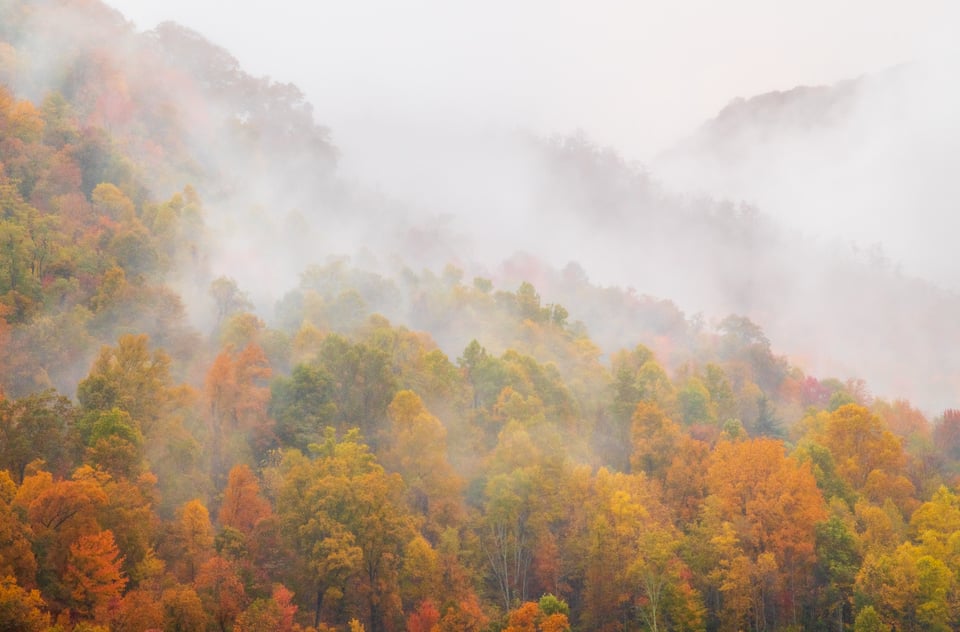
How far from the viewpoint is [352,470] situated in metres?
64.6

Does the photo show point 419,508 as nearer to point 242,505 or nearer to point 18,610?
point 242,505

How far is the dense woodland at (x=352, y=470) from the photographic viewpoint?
5331 centimetres

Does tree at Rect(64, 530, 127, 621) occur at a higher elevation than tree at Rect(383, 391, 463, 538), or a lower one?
lower

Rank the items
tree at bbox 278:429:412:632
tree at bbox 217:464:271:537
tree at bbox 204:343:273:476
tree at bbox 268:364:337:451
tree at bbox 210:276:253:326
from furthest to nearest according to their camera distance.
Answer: tree at bbox 210:276:253:326
tree at bbox 268:364:337:451
tree at bbox 204:343:273:476
tree at bbox 217:464:271:537
tree at bbox 278:429:412:632

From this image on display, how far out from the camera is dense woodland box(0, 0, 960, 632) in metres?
53.3

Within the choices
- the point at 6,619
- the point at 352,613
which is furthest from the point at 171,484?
the point at 6,619

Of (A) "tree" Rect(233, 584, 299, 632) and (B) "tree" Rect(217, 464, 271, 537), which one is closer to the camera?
(A) "tree" Rect(233, 584, 299, 632)

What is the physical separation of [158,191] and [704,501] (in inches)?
3338

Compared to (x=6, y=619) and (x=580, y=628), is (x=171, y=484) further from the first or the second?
(x=580, y=628)

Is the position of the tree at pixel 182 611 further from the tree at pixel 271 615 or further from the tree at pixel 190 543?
the tree at pixel 190 543

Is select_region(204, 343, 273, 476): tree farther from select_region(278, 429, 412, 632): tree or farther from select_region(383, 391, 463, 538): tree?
select_region(383, 391, 463, 538): tree

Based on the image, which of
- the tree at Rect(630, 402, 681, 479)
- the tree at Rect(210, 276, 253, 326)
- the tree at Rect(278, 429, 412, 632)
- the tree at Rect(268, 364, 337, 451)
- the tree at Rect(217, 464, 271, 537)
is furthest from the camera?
the tree at Rect(210, 276, 253, 326)

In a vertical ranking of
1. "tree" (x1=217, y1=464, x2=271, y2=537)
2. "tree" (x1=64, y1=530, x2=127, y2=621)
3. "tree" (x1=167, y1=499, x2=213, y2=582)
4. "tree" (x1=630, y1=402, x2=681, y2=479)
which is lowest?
"tree" (x1=64, y1=530, x2=127, y2=621)

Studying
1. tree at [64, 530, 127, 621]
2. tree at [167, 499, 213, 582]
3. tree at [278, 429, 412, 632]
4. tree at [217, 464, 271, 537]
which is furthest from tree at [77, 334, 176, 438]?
tree at [64, 530, 127, 621]
